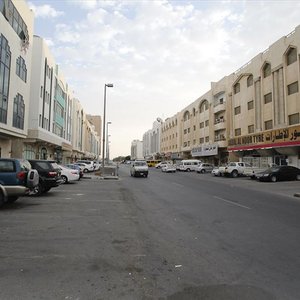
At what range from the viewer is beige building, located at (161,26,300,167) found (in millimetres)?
34406

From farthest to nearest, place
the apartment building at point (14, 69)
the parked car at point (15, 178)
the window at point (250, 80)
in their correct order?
the window at point (250, 80) < the apartment building at point (14, 69) < the parked car at point (15, 178)

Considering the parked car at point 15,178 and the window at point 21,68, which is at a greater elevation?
Result: the window at point 21,68

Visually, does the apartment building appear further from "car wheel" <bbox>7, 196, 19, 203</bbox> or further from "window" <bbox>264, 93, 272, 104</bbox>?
"window" <bbox>264, 93, 272, 104</bbox>

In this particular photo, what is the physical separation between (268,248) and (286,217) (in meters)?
4.44

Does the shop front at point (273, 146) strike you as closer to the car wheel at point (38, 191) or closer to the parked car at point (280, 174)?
the parked car at point (280, 174)

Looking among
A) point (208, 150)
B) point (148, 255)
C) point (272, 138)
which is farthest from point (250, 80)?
point (148, 255)

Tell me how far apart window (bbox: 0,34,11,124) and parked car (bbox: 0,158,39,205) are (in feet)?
48.9

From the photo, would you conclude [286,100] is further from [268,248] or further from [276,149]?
[268,248]

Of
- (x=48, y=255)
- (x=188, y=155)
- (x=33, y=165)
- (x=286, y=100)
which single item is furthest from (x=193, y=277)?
(x=188, y=155)

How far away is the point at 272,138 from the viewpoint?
36.4 metres

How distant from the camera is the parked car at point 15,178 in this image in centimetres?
1129

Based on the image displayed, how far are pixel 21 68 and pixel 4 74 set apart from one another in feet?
14.9

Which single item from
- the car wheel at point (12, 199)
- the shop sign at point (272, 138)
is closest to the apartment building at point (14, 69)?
the car wheel at point (12, 199)

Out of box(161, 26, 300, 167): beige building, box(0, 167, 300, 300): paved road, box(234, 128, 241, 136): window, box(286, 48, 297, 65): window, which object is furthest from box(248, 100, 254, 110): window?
box(0, 167, 300, 300): paved road
